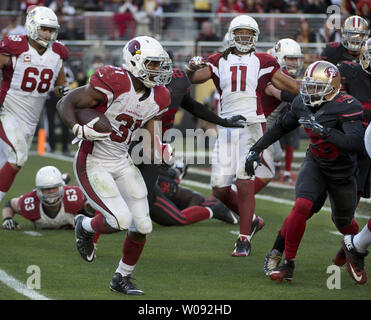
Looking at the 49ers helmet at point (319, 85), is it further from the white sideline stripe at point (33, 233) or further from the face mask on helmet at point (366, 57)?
the white sideline stripe at point (33, 233)

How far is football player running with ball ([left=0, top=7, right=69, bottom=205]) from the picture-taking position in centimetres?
766

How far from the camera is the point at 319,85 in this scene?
574 cm

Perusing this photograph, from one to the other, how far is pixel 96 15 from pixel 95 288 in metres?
12.0

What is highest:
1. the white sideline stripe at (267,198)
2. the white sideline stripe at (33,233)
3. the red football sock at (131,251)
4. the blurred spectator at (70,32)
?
the blurred spectator at (70,32)

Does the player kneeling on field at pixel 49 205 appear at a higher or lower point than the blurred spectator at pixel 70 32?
lower

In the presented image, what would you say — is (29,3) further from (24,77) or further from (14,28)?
(24,77)

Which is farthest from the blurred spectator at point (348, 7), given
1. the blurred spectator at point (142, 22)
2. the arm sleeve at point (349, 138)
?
the arm sleeve at point (349, 138)

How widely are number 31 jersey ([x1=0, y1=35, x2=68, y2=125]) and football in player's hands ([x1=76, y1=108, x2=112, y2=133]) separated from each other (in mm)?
2470

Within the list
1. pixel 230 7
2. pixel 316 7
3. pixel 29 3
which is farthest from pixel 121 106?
pixel 29 3

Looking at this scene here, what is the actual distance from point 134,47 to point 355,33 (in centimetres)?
304

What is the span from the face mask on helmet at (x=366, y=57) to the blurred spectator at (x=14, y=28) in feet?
34.5

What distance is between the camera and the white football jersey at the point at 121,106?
18.0 ft

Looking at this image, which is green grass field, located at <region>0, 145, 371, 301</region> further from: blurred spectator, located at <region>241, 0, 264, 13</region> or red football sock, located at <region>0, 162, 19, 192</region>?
blurred spectator, located at <region>241, 0, 264, 13</region>

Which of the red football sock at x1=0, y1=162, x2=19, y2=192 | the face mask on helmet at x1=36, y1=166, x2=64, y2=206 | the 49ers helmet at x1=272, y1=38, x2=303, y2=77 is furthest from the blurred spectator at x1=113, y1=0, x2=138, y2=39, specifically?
the red football sock at x1=0, y1=162, x2=19, y2=192
